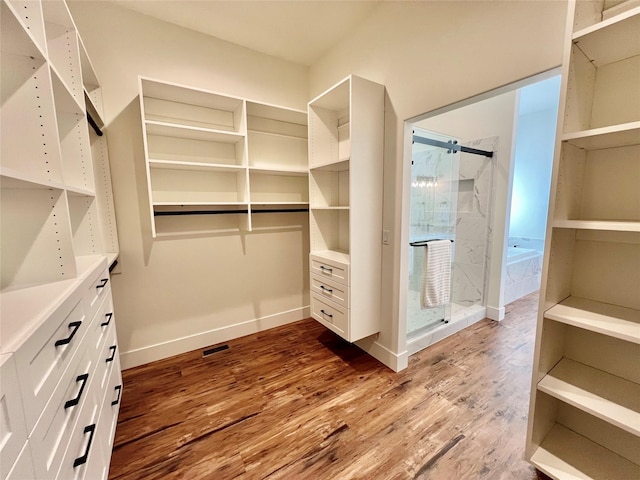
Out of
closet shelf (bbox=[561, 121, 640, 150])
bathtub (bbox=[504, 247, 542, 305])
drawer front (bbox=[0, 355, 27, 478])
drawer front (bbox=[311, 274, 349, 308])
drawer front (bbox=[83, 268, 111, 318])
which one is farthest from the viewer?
bathtub (bbox=[504, 247, 542, 305])

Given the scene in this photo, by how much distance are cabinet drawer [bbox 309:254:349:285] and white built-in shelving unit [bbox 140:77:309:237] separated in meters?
0.73

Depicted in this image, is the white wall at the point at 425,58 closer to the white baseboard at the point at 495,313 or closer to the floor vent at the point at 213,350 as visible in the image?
the floor vent at the point at 213,350

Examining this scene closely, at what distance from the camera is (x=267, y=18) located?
7.23 ft

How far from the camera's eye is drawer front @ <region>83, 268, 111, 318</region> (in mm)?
1188

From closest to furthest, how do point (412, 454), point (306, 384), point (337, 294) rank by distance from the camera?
point (412, 454) → point (306, 384) → point (337, 294)

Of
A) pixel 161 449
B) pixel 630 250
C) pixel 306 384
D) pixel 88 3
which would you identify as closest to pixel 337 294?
pixel 306 384

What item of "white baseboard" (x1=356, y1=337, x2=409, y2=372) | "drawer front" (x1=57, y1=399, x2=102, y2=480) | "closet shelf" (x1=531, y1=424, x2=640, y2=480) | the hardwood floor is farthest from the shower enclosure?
"drawer front" (x1=57, y1=399, x2=102, y2=480)

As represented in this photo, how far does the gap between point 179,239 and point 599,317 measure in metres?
2.87

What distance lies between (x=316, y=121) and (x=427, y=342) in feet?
7.85

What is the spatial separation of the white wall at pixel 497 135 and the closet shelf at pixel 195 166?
2.04 m

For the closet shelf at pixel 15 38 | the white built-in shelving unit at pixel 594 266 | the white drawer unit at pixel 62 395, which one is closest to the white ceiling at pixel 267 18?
the closet shelf at pixel 15 38

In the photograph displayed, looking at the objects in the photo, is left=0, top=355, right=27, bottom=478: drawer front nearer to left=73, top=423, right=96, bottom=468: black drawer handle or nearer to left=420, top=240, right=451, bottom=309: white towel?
left=73, top=423, right=96, bottom=468: black drawer handle

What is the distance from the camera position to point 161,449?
5.06 ft

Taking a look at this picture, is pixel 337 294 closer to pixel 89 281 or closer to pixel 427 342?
pixel 427 342
